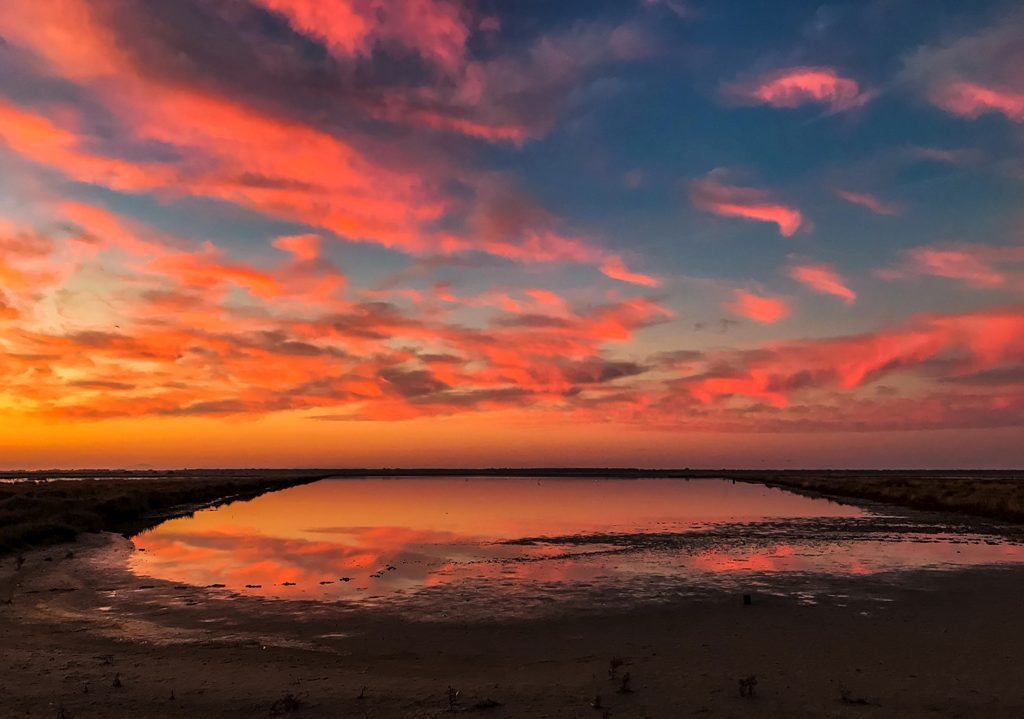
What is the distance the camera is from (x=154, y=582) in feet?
86.9

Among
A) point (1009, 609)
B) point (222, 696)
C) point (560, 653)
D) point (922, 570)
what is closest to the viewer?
point (222, 696)

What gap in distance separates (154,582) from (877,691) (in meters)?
25.9

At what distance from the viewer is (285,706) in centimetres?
1282

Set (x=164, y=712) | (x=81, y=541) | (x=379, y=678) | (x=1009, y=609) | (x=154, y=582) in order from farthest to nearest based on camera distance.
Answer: (x=81, y=541)
(x=154, y=582)
(x=1009, y=609)
(x=379, y=678)
(x=164, y=712)

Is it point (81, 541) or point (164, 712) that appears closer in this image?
point (164, 712)

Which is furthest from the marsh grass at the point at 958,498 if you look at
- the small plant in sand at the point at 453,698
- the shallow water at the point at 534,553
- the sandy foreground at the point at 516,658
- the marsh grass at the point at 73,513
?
the marsh grass at the point at 73,513

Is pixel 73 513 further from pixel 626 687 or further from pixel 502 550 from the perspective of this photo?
pixel 626 687

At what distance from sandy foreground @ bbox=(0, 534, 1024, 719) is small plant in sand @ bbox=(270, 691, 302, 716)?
0.14ft

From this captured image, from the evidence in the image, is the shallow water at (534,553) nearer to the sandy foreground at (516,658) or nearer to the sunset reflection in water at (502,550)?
the sunset reflection in water at (502,550)

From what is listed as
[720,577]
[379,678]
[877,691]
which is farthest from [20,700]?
[720,577]

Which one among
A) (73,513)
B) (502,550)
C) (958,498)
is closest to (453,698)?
(502,550)

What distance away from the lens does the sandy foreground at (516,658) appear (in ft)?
42.7

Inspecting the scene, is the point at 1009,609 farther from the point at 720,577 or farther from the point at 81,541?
the point at 81,541

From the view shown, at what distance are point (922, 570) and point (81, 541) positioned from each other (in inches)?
1750
